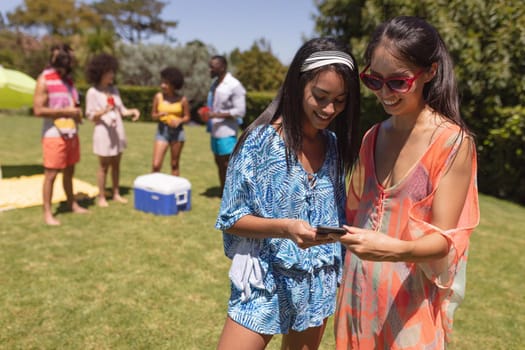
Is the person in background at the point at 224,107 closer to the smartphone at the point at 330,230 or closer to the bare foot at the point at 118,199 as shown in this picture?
the bare foot at the point at 118,199

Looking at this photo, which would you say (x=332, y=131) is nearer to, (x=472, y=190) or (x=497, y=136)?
(x=472, y=190)

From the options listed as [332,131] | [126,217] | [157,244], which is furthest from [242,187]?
[126,217]

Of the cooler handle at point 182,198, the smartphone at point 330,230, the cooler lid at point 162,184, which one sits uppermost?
the smartphone at point 330,230

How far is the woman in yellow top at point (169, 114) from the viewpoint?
7262mm

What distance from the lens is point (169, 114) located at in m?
7.32

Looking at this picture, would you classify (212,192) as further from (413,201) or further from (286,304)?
(413,201)

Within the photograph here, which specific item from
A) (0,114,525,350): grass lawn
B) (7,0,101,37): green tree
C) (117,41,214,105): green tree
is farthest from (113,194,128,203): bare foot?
(7,0,101,37): green tree

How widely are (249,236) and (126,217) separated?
5.01m

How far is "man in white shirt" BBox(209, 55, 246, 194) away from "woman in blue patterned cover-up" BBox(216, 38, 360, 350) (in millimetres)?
5174

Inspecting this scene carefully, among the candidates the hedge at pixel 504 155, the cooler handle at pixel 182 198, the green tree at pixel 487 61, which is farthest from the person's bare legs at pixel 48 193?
the green tree at pixel 487 61

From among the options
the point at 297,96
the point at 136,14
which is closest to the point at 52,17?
the point at 136,14

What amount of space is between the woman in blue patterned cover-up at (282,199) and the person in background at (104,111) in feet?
17.0

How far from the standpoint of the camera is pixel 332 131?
2098 millimetres

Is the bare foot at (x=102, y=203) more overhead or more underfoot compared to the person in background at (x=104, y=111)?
more underfoot
